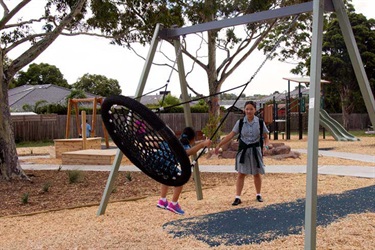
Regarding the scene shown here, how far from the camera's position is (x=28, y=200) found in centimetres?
784

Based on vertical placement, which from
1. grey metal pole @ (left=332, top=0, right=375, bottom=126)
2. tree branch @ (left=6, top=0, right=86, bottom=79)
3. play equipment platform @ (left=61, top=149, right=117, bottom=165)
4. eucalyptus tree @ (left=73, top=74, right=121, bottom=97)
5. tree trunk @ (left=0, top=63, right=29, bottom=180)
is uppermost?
eucalyptus tree @ (left=73, top=74, right=121, bottom=97)

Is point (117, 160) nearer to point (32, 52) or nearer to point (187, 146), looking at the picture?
point (187, 146)

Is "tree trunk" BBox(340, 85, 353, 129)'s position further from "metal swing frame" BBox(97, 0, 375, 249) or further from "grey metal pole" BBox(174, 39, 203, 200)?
"metal swing frame" BBox(97, 0, 375, 249)

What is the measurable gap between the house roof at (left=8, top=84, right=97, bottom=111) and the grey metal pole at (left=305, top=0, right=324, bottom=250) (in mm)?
33149

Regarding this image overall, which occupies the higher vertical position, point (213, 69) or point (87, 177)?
point (213, 69)

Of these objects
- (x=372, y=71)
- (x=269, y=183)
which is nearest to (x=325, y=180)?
(x=269, y=183)

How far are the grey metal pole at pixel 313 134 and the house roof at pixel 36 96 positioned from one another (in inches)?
1305

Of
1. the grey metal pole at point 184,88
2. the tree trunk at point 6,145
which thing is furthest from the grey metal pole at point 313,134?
the tree trunk at point 6,145

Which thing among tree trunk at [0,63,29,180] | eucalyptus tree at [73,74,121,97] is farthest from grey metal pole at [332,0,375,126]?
eucalyptus tree at [73,74,121,97]

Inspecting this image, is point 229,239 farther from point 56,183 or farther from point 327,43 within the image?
point 327,43

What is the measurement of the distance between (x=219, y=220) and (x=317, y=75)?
6.94ft

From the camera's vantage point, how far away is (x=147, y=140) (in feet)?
15.1

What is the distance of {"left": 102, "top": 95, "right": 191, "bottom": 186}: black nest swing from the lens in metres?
4.19

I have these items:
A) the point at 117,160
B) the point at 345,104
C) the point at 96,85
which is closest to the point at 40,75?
the point at 96,85
